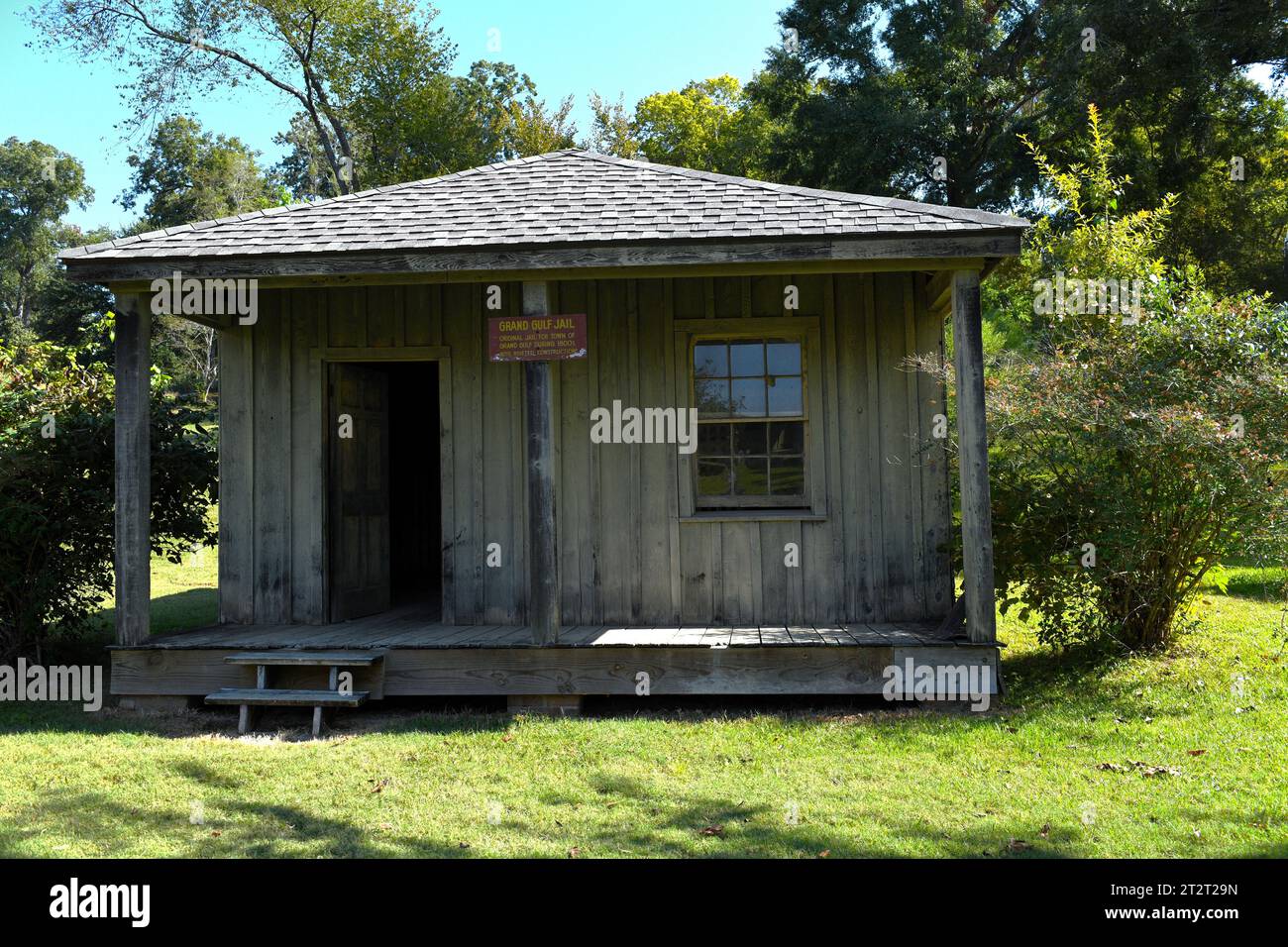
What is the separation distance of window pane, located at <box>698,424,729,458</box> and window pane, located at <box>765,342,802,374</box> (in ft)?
2.08

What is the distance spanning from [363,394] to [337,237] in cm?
198

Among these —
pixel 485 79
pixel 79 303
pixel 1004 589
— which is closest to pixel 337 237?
pixel 1004 589

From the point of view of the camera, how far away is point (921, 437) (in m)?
7.90

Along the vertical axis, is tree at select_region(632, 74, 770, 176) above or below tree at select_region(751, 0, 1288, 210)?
above

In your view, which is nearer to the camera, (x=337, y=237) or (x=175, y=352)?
(x=337, y=237)

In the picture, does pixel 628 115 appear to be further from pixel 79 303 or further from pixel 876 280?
pixel 876 280

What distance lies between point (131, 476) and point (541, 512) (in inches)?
119

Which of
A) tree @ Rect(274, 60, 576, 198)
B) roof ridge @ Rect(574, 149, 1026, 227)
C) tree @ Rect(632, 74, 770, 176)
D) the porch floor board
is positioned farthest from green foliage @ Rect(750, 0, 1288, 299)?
the porch floor board

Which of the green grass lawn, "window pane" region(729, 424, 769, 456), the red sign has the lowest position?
the green grass lawn

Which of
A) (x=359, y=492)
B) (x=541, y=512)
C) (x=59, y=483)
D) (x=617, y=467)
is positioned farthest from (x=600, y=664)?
(x=59, y=483)

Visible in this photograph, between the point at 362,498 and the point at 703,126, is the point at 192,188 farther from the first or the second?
the point at 362,498

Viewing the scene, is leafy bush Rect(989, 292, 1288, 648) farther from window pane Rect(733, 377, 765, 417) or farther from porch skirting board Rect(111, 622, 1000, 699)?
window pane Rect(733, 377, 765, 417)

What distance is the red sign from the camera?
690 cm

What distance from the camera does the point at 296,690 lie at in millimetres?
6934
